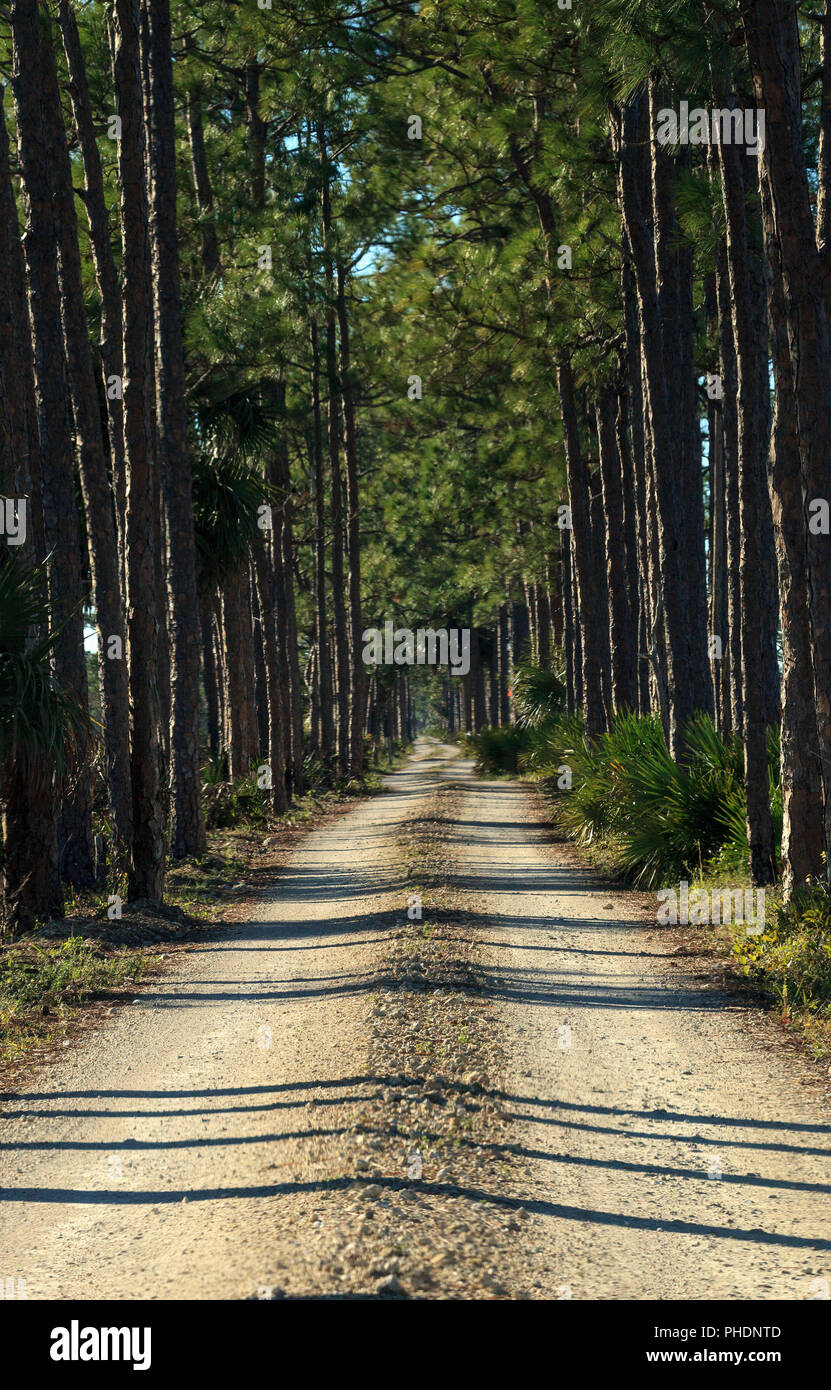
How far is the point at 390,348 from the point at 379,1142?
23.5 metres

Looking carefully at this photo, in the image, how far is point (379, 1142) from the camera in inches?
229

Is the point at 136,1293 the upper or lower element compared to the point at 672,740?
lower

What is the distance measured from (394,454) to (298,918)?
2790 cm

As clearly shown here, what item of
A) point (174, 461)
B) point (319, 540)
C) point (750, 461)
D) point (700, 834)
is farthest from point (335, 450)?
point (750, 461)

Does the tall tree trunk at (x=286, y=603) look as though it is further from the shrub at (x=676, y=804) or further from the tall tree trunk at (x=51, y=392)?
the shrub at (x=676, y=804)

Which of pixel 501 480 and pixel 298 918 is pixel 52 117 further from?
pixel 501 480

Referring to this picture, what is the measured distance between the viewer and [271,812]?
76.1ft

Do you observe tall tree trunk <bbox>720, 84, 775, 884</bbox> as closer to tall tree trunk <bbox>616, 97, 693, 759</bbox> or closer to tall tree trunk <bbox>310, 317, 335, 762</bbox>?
tall tree trunk <bbox>616, 97, 693, 759</bbox>

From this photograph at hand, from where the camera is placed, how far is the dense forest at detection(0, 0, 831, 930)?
418 inches

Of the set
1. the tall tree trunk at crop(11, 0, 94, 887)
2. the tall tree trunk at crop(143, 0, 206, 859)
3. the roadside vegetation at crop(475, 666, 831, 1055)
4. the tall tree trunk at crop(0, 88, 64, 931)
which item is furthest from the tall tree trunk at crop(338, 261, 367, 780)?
the tall tree trunk at crop(0, 88, 64, 931)

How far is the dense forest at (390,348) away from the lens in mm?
10617

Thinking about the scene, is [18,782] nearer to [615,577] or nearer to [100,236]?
[100,236]

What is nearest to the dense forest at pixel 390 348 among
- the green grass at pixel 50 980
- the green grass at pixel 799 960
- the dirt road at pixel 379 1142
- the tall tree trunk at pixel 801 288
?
the tall tree trunk at pixel 801 288

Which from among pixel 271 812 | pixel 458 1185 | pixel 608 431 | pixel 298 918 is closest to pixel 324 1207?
pixel 458 1185
